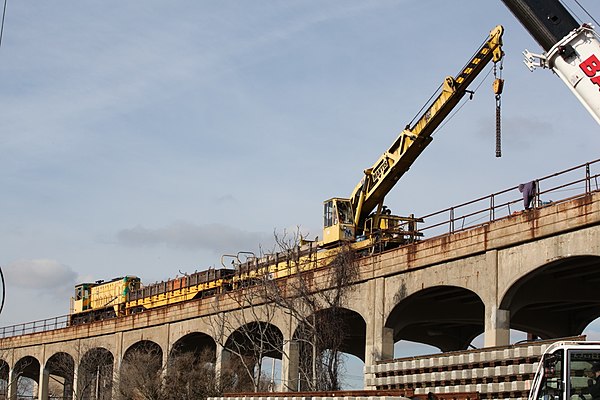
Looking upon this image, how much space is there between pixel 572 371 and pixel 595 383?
0.41 meters

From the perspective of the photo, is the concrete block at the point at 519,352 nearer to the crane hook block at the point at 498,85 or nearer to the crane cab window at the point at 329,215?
the crane hook block at the point at 498,85

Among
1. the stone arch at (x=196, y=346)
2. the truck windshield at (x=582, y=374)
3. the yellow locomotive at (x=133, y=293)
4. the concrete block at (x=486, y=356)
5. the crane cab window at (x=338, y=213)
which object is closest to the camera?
the truck windshield at (x=582, y=374)

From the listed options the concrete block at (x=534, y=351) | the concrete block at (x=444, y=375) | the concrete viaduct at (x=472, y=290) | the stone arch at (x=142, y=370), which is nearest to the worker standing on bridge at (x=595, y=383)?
the concrete block at (x=534, y=351)

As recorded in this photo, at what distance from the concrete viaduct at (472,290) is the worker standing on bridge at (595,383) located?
1300cm

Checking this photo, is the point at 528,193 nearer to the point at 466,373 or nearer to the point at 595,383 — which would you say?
the point at 466,373

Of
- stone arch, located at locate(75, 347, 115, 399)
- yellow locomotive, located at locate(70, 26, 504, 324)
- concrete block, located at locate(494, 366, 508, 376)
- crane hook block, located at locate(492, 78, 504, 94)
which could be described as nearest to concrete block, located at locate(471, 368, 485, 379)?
concrete block, located at locate(494, 366, 508, 376)

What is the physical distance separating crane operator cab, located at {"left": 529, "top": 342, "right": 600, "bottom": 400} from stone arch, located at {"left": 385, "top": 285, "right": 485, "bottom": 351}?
60.4ft

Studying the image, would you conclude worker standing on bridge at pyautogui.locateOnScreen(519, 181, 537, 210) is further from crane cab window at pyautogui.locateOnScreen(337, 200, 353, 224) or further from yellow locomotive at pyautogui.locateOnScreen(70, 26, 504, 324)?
crane cab window at pyautogui.locateOnScreen(337, 200, 353, 224)

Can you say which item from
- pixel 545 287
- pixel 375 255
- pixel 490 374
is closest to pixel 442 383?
pixel 490 374

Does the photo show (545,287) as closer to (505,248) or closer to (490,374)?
(505,248)

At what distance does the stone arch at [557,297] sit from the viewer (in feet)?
100

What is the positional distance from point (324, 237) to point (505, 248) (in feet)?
50.7

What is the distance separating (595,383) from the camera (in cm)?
1467

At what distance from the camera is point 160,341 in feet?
182
